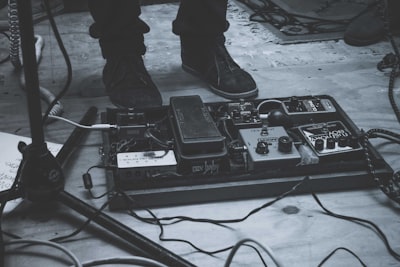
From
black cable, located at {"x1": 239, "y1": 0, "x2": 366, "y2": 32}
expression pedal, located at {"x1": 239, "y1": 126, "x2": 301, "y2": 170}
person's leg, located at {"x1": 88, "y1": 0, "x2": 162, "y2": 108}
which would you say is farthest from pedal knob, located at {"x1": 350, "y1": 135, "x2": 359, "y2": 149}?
black cable, located at {"x1": 239, "y1": 0, "x2": 366, "y2": 32}

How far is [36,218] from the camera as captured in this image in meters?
1.13

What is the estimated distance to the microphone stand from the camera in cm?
92

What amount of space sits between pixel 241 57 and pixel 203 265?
1055 millimetres

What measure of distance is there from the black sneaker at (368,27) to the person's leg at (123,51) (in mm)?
803

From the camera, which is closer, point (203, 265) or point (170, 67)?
point (203, 265)

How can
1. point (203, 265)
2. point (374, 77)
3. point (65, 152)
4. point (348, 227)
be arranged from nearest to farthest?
point (203, 265), point (348, 227), point (65, 152), point (374, 77)

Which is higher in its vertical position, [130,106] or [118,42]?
[118,42]

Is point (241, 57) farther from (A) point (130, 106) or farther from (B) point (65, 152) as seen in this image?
(B) point (65, 152)

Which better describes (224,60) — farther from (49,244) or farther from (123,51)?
(49,244)

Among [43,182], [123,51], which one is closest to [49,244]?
[43,182]

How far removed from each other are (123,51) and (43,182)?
68cm

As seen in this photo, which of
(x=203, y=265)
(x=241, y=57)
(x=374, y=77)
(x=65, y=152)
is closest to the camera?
(x=203, y=265)

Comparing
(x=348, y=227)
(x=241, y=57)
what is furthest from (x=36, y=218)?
(x=241, y=57)

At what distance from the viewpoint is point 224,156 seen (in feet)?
3.96
